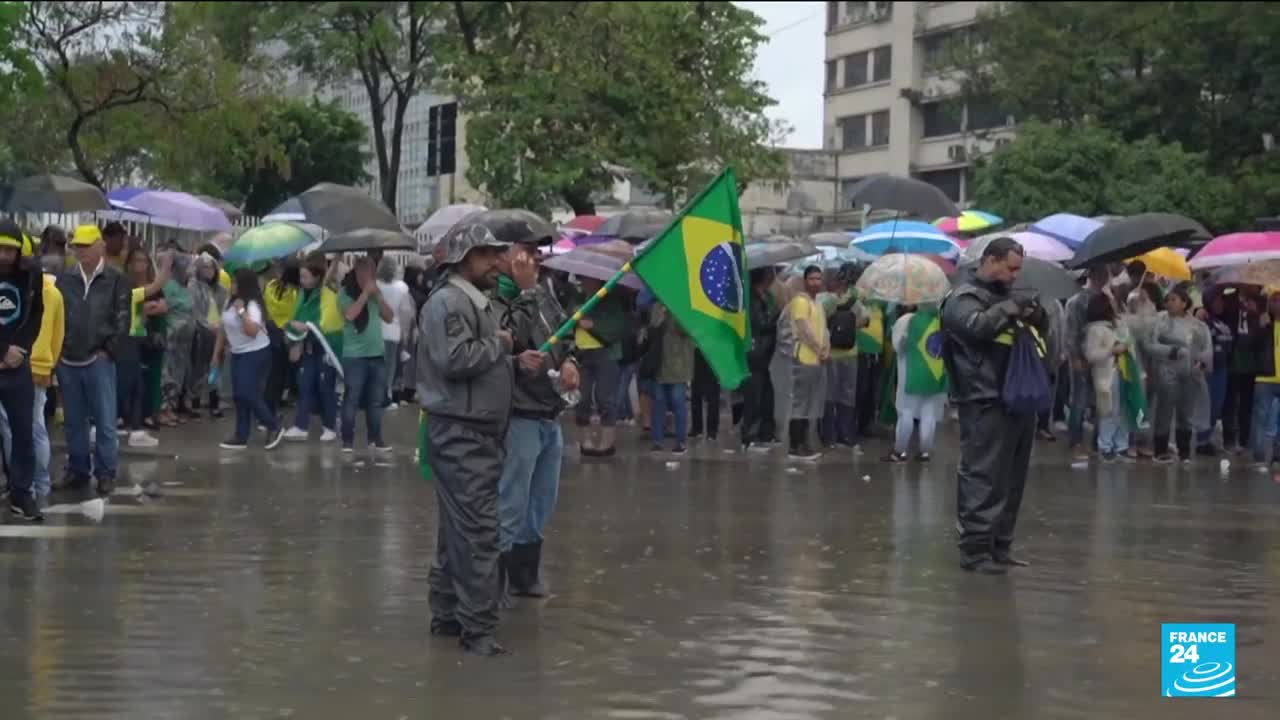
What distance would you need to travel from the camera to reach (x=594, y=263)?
18.2 meters

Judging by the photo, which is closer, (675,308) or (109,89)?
(675,308)

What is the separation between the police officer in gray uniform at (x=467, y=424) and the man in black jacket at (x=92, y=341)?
5.46 meters

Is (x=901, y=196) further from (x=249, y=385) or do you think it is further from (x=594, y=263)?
(x=249, y=385)

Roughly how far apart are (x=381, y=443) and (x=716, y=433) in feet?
13.3

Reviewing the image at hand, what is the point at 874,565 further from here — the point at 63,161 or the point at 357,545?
the point at 63,161

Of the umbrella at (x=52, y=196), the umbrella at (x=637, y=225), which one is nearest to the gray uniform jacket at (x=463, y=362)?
the umbrella at (x=52, y=196)

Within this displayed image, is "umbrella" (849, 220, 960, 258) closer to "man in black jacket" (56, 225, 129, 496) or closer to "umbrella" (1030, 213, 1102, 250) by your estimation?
"umbrella" (1030, 213, 1102, 250)

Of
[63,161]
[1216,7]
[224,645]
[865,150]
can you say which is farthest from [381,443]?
[865,150]

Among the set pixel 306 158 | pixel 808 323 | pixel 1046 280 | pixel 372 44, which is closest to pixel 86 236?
pixel 1046 280

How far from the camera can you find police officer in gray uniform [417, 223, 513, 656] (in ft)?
27.9

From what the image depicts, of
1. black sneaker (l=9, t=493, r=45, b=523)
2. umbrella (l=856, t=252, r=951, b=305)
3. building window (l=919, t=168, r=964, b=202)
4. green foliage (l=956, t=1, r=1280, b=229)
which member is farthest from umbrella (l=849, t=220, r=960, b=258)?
building window (l=919, t=168, r=964, b=202)

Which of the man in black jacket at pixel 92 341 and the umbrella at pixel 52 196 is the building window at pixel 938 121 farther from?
the man in black jacket at pixel 92 341

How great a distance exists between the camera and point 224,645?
8.65m

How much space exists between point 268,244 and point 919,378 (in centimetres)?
731
